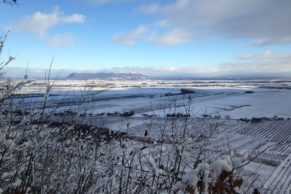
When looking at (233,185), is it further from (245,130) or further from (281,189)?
(245,130)

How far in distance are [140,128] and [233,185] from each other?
33673 mm

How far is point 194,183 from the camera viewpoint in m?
1.84

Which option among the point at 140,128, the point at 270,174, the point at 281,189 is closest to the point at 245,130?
the point at 140,128

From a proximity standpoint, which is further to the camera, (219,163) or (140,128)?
(140,128)

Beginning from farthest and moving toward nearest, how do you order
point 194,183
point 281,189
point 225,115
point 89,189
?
point 225,115 < point 281,189 < point 89,189 < point 194,183

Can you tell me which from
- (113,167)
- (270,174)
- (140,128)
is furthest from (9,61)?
(140,128)

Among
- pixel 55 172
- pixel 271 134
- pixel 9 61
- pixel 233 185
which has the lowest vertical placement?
pixel 271 134

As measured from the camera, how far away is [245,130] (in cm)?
3700

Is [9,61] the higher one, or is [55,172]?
[9,61]

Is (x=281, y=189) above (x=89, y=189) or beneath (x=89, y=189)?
beneath

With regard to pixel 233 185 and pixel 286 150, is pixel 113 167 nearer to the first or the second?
pixel 233 185

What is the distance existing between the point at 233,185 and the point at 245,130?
120ft

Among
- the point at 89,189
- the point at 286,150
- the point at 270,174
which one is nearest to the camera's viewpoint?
the point at 89,189

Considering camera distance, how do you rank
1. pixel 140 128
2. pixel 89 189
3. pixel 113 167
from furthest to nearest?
pixel 140 128 < pixel 113 167 < pixel 89 189
